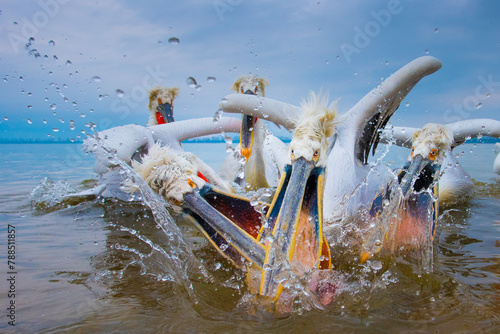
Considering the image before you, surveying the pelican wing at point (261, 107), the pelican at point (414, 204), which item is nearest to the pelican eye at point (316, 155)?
the pelican at point (414, 204)

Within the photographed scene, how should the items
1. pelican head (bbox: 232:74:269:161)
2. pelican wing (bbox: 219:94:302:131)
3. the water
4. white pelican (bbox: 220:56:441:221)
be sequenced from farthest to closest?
pelican head (bbox: 232:74:269:161)
pelican wing (bbox: 219:94:302:131)
white pelican (bbox: 220:56:441:221)
the water

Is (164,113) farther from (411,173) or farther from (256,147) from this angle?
(411,173)

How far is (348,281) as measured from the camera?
7.41 ft

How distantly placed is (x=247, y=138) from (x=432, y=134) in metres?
2.93

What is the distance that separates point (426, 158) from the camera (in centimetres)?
319

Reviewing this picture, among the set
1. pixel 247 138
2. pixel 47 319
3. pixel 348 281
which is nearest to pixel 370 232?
pixel 348 281

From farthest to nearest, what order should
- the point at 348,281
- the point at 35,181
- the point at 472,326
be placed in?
the point at 35,181 → the point at 348,281 → the point at 472,326

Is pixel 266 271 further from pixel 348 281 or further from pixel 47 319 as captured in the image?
pixel 47 319

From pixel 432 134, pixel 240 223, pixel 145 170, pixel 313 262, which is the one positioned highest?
pixel 432 134

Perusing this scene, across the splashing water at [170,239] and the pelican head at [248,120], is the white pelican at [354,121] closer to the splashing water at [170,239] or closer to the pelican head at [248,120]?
the splashing water at [170,239]

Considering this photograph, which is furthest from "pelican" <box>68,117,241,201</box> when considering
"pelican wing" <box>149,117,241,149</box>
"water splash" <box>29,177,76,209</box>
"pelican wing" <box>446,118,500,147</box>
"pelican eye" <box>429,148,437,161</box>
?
"pelican wing" <box>446,118,500,147</box>

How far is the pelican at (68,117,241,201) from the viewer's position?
4449 millimetres

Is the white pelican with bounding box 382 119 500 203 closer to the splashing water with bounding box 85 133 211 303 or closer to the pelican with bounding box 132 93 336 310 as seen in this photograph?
the pelican with bounding box 132 93 336 310

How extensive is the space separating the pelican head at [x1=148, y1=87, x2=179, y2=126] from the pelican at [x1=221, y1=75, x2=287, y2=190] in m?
2.19
